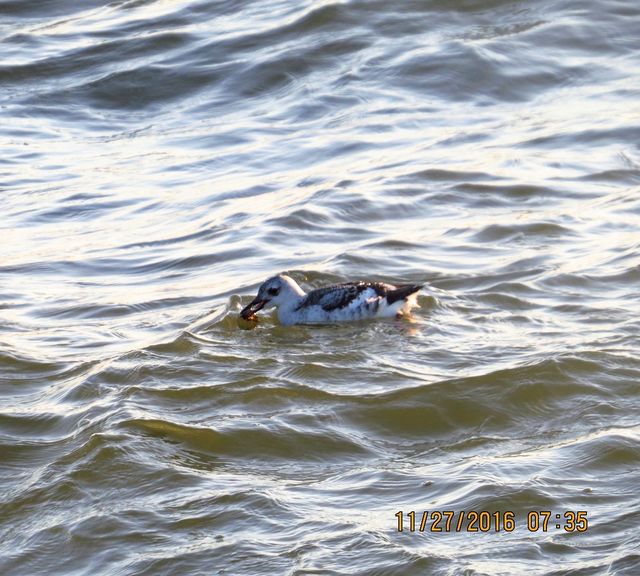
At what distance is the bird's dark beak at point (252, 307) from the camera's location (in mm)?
9547

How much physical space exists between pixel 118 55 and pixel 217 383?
11.0 meters

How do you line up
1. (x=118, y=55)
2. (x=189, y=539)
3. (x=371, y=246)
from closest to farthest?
(x=189, y=539), (x=371, y=246), (x=118, y=55)

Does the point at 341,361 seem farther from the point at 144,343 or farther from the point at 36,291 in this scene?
the point at 36,291

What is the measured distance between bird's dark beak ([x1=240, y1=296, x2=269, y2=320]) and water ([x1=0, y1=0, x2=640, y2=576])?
0.09 meters

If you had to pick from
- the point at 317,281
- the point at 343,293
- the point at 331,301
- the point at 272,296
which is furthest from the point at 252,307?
the point at 317,281

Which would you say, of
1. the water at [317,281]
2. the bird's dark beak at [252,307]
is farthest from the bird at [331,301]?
the water at [317,281]

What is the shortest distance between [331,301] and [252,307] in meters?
0.59

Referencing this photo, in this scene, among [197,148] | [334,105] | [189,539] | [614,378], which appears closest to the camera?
[189,539]

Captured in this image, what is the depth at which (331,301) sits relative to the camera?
9547mm

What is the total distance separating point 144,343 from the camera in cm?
878

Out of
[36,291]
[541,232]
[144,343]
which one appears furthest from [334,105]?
[144,343]

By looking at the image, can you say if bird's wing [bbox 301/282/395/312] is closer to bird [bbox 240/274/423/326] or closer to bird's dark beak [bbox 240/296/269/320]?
bird [bbox 240/274/423/326]

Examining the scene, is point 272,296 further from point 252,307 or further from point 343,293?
point 343,293

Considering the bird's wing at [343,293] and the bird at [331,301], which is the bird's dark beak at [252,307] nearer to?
the bird at [331,301]
